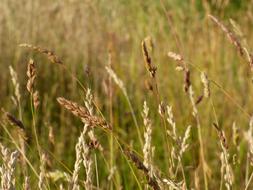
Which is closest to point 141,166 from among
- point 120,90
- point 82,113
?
point 82,113

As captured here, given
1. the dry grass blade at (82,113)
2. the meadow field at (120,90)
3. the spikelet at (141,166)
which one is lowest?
the meadow field at (120,90)

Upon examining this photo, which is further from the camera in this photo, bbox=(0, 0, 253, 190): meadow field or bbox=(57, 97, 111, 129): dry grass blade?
bbox=(0, 0, 253, 190): meadow field

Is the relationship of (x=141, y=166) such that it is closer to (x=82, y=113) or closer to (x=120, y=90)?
(x=82, y=113)

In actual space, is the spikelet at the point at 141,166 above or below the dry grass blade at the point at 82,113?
below

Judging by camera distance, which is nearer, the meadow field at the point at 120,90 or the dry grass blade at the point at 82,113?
the dry grass blade at the point at 82,113

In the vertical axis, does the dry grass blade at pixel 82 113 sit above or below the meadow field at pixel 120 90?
above

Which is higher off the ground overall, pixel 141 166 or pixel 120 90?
pixel 141 166

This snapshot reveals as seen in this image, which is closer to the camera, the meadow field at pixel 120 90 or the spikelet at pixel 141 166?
the spikelet at pixel 141 166

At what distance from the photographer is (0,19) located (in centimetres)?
531

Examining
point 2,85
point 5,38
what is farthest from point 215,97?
point 5,38

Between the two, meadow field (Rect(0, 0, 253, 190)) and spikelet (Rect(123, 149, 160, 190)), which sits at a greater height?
spikelet (Rect(123, 149, 160, 190))

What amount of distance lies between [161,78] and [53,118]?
0.75 metres

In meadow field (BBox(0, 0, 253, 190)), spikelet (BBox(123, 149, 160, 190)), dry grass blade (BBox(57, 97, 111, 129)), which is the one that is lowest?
meadow field (BBox(0, 0, 253, 190))

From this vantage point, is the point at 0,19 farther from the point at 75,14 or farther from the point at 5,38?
the point at 75,14
